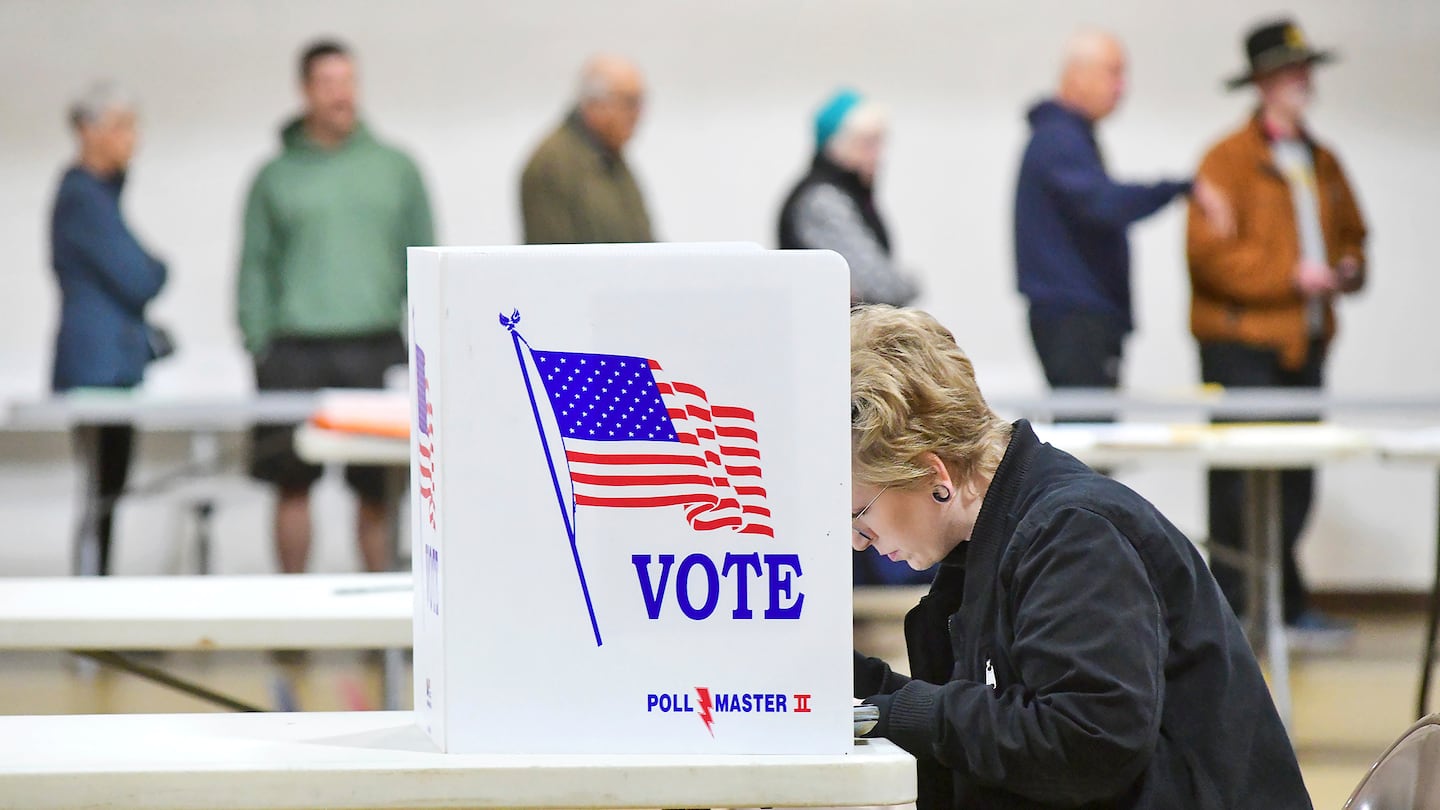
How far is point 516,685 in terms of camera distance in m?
1.11

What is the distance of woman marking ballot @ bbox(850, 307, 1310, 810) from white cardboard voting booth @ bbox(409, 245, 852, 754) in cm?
16

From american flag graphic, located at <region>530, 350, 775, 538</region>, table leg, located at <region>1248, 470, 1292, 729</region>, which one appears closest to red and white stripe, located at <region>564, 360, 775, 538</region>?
american flag graphic, located at <region>530, 350, 775, 538</region>

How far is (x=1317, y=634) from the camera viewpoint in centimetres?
512

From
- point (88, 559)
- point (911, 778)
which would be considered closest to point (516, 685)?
point (911, 778)

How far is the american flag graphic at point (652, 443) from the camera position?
1.09 metres

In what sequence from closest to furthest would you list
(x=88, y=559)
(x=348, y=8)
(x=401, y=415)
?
(x=401, y=415) → (x=88, y=559) → (x=348, y=8)

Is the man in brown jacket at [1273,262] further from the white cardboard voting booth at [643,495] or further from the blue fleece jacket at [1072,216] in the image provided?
the white cardboard voting booth at [643,495]

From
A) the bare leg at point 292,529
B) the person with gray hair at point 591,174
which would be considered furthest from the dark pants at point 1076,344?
the bare leg at point 292,529

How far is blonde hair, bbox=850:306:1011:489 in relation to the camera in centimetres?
126

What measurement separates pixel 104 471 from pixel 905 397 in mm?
4407

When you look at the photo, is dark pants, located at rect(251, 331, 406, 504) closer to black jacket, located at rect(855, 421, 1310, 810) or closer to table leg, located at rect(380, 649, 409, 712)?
table leg, located at rect(380, 649, 409, 712)

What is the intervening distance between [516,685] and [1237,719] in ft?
1.85

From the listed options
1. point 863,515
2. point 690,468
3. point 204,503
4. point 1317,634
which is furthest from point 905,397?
point 204,503

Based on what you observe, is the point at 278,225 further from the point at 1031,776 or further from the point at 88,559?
the point at 1031,776
